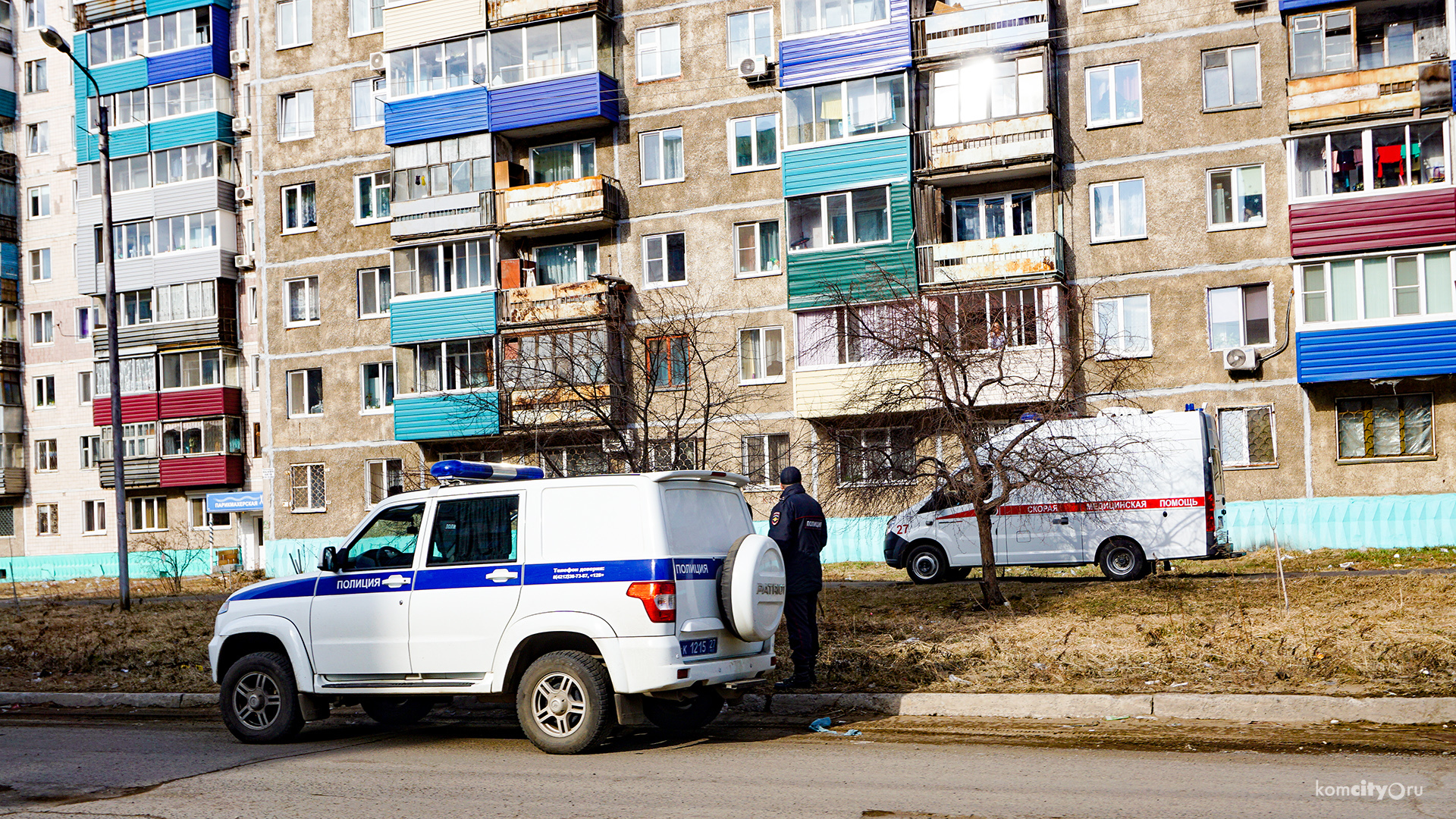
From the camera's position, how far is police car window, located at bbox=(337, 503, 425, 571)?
33.2 ft

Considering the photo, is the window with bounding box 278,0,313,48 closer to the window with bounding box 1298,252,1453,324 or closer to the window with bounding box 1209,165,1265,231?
the window with bounding box 1209,165,1265,231

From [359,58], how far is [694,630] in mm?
35281

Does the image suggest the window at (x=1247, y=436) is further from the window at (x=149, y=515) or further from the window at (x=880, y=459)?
the window at (x=149, y=515)

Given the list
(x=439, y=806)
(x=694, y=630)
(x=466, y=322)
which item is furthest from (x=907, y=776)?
(x=466, y=322)

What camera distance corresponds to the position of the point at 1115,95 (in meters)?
31.0

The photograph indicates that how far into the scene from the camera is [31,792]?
855 centimetres

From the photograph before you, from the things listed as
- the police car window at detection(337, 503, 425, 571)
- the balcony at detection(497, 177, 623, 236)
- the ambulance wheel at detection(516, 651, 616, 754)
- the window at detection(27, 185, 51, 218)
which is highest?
the window at detection(27, 185, 51, 218)

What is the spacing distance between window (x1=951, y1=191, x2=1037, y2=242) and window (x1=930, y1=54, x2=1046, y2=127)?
2072 mm

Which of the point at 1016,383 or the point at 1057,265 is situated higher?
the point at 1057,265

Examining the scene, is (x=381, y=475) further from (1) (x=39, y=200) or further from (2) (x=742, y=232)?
(1) (x=39, y=200)

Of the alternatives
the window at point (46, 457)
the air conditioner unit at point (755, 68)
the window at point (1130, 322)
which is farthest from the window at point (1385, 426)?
the window at point (46, 457)

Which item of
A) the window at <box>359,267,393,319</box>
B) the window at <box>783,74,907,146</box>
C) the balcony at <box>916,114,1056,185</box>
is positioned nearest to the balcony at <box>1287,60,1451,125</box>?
the balcony at <box>916,114,1056,185</box>

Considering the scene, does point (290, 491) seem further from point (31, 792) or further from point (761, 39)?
point (31, 792)

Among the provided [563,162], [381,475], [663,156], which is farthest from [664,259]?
[381,475]
